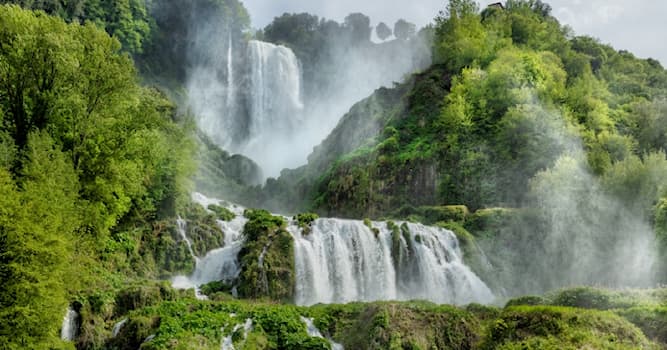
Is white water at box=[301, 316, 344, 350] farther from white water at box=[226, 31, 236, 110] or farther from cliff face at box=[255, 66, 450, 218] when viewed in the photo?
white water at box=[226, 31, 236, 110]

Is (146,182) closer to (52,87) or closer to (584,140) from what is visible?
(52,87)

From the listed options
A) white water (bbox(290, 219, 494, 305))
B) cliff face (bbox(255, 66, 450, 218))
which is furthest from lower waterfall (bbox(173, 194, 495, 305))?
cliff face (bbox(255, 66, 450, 218))

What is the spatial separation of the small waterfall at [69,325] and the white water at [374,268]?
36.8 ft

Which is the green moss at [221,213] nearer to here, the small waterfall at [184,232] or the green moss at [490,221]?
the small waterfall at [184,232]

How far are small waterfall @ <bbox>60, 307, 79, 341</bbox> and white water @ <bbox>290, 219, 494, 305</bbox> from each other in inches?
441

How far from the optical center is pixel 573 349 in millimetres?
12547

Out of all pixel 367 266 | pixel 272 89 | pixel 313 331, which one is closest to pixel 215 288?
pixel 367 266

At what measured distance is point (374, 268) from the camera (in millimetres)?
30516

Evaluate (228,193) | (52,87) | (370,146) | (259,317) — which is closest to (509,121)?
(370,146)

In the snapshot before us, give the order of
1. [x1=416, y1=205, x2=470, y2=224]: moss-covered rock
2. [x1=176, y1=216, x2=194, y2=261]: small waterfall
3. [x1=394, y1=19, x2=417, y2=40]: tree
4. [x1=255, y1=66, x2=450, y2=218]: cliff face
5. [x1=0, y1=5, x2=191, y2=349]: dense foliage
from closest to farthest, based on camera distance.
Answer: [x1=0, y1=5, x2=191, y2=349]: dense foliage
[x1=176, y1=216, x2=194, y2=261]: small waterfall
[x1=416, y1=205, x2=470, y2=224]: moss-covered rock
[x1=255, y1=66, x2=450, y2=218]: cliff face
[x1=394, y1=19, x2=417, y2=40]: tree

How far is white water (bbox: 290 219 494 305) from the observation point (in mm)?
29062

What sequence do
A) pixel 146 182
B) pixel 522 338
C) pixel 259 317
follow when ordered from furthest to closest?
pixel 146 182 → pixel 259 317 → pixel 522 338

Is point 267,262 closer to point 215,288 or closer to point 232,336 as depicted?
point 215,288

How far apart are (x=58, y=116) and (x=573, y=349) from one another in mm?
22387
